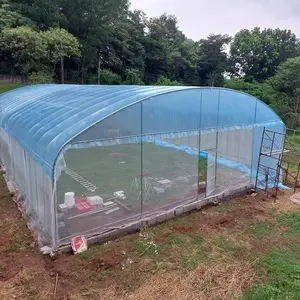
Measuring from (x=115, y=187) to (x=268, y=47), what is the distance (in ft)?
115

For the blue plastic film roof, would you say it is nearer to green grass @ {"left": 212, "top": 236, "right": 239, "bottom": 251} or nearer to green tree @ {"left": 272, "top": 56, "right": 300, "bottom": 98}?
green grass @ {"left": 212, "top": 236, "right": 239, "bottom": 251}

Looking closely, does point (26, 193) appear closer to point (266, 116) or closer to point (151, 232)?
point (151, 232)

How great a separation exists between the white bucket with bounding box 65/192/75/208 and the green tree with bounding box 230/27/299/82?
106 ft

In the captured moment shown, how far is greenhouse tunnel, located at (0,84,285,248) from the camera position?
225 inches

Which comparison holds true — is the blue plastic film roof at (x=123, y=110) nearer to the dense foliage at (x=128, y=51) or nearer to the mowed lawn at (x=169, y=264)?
the mowed lawn at (x=169, y=264)

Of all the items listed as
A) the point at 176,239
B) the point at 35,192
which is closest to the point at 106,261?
the point at 176,239

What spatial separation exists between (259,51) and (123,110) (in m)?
33.9

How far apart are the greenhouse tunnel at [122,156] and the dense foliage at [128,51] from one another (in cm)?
1390

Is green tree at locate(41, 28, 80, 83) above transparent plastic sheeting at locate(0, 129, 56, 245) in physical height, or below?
above

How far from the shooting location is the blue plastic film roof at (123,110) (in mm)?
5727

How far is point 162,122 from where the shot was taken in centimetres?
683

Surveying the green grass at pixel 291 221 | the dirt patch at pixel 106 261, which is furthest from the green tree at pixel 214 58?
the dirt patch at pixel 106 261

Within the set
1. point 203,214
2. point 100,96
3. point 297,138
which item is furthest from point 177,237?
point 297,138

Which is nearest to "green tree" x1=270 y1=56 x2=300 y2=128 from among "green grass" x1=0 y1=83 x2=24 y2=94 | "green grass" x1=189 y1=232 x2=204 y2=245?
"green grass" x1=189 y1=232 x2=204 y2=245
